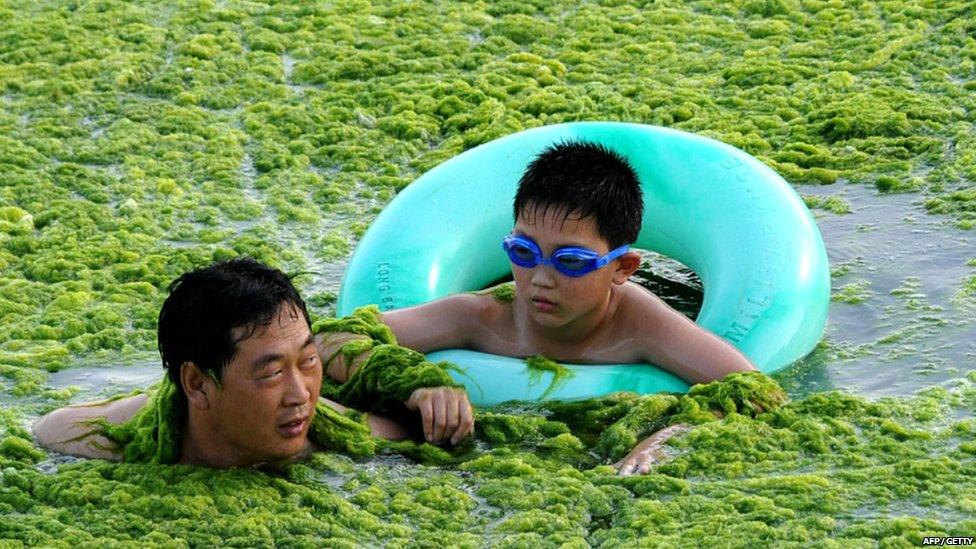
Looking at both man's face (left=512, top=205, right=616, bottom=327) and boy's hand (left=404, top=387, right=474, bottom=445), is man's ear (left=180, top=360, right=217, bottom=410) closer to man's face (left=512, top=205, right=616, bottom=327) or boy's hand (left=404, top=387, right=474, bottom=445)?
boy's hand (left=404, top=387, right=474, bottom=445)

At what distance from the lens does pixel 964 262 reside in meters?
5.08

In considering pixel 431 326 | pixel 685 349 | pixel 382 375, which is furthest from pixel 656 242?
pixel 382 375

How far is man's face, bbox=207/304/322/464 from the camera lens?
3561 millimetres

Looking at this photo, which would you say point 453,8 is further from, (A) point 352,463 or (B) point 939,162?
(A) point 352,463

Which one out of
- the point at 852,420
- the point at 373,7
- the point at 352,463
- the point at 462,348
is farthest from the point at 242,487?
the point at 373,7

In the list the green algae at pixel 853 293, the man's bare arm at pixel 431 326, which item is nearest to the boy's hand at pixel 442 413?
the man's bare arm at pixel 431 326

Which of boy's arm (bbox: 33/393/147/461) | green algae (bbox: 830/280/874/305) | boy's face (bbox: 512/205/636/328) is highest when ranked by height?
boy's face (bbox: 512/205/636/328)

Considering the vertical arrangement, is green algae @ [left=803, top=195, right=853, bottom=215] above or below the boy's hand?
above

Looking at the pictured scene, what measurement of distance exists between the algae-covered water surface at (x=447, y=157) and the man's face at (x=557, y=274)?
0.86 ft

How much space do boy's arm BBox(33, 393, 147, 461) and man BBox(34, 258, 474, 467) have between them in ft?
0.83

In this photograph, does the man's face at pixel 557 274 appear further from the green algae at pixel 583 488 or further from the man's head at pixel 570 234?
the green algae at pixel 583 488

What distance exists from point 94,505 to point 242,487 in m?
0.33

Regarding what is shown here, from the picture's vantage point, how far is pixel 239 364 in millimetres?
3557

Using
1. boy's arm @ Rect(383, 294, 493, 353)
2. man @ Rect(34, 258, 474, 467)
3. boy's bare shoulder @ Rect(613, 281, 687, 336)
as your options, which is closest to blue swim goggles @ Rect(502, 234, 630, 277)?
boy's bare shoulder @ Rect(613, 281, 687, 336)
